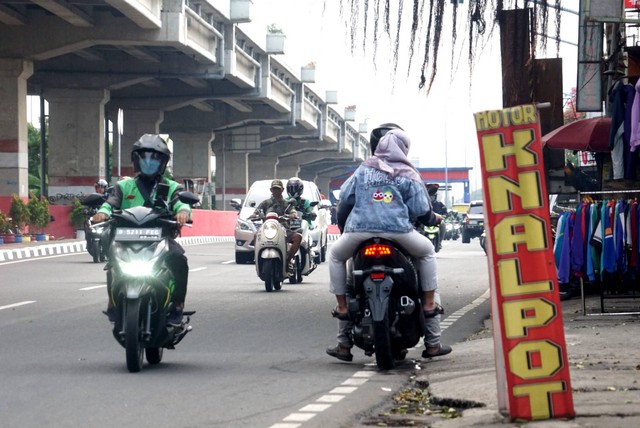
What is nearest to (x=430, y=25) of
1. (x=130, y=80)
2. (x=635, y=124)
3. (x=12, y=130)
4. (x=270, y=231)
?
(x=635, y=124)

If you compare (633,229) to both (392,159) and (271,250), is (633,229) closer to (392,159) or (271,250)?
(392,159)

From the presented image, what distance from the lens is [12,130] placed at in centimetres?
4644

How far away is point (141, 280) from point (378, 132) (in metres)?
2.07

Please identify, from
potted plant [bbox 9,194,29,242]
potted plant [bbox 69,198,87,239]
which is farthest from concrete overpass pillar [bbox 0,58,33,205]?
potted plant [bbox 9,194,29,242]

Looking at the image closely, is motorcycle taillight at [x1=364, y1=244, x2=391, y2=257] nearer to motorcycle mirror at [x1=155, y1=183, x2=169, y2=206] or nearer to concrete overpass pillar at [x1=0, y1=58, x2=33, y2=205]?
motorcycle mirror at [x1=155, y1=183, x2=169, y2=206]

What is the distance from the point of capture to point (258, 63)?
65688 millimetres

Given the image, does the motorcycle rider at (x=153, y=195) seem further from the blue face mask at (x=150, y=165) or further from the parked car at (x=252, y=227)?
the parked car at (x=252, y=227)

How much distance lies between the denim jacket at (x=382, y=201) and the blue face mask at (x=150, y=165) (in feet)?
4.82

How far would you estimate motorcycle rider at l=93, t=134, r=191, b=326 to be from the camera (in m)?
10.2

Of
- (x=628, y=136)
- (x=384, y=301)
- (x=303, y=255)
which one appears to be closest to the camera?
(x=384, y=301)

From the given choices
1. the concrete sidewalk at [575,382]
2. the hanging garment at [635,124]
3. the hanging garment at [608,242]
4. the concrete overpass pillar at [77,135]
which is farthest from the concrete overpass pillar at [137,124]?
the concrete sidewalk at [575,382]

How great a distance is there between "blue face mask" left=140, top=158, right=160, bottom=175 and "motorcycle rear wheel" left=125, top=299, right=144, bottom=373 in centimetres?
117

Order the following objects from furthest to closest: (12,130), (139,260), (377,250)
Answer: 1. (12,130)
2. (139,260)
3. (377,250)

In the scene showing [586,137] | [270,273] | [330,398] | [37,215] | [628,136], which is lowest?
[330,398]
